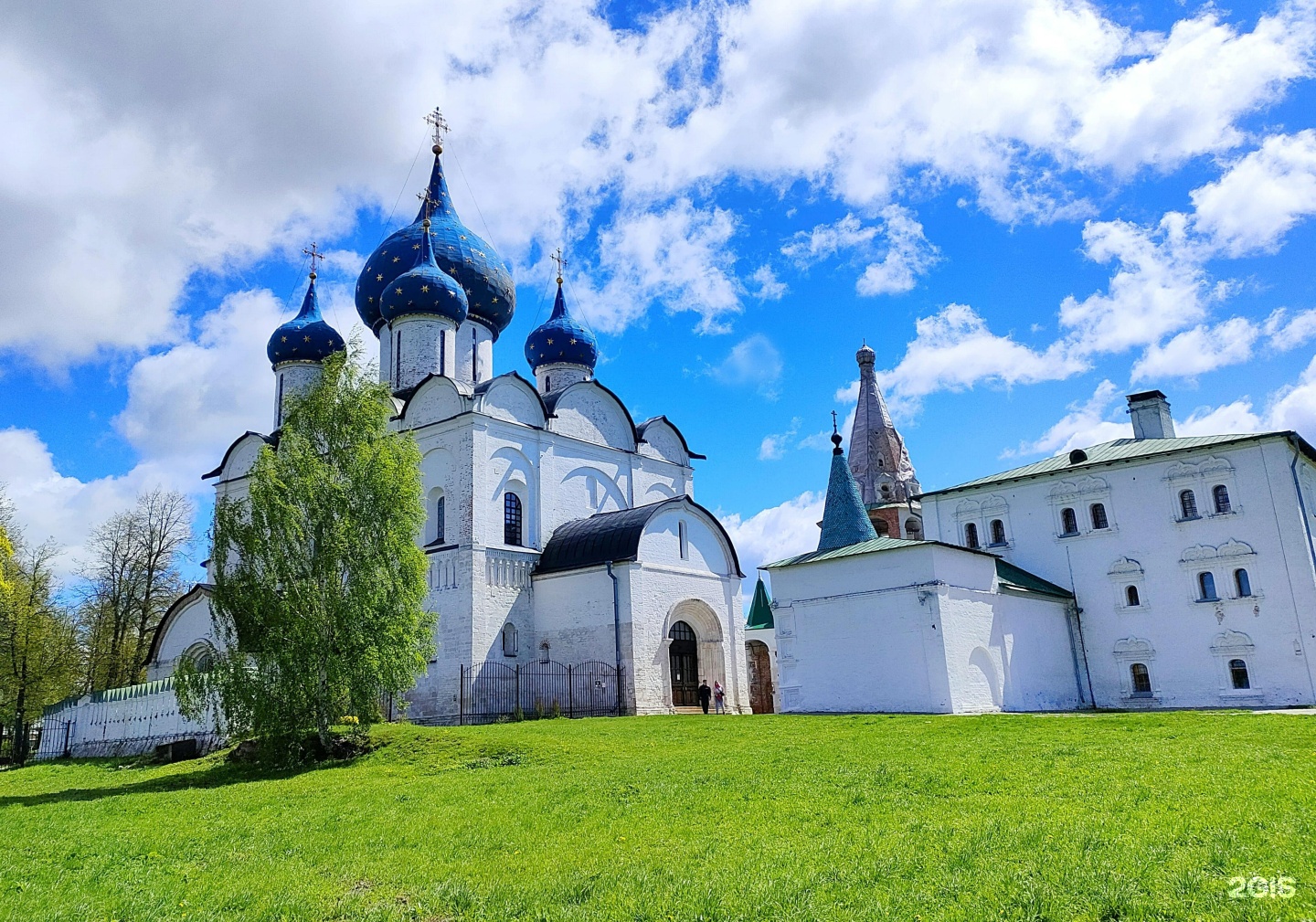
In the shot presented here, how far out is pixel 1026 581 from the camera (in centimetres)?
2217

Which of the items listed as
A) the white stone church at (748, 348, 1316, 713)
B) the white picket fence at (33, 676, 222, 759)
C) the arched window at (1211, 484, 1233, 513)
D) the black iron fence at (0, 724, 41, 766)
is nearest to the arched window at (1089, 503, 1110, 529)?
the white stone church at (748, 348, 1316, 713)

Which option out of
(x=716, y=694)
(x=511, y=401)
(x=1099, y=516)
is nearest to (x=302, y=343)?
(x=511, y=401)

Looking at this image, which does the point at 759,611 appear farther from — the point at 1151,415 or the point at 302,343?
the point at 302,343

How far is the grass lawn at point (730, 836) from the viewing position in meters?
4.59

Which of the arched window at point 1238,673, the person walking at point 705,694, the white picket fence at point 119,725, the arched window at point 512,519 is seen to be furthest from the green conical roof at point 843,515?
the white picket fence at point 119,725

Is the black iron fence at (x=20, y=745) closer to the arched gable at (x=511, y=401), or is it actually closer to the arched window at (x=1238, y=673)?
the arched gable at (x=511, y=401)

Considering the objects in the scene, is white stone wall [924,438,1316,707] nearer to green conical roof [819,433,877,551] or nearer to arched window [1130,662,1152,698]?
arched window [1130,662,1152,698]

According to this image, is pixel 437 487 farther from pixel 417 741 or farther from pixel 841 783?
pixel 841 783

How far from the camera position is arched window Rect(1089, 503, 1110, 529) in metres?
22.7

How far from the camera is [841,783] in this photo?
7.80 metres

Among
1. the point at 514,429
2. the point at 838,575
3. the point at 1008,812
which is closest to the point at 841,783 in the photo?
the point at 1008,812

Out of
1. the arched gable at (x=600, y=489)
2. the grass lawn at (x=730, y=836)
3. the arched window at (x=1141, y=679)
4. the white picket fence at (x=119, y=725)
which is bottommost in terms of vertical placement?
the grass lawn at (x=730, y=836)

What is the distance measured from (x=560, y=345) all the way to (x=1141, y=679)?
17700mm

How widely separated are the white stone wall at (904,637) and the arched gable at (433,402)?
8.38 m
